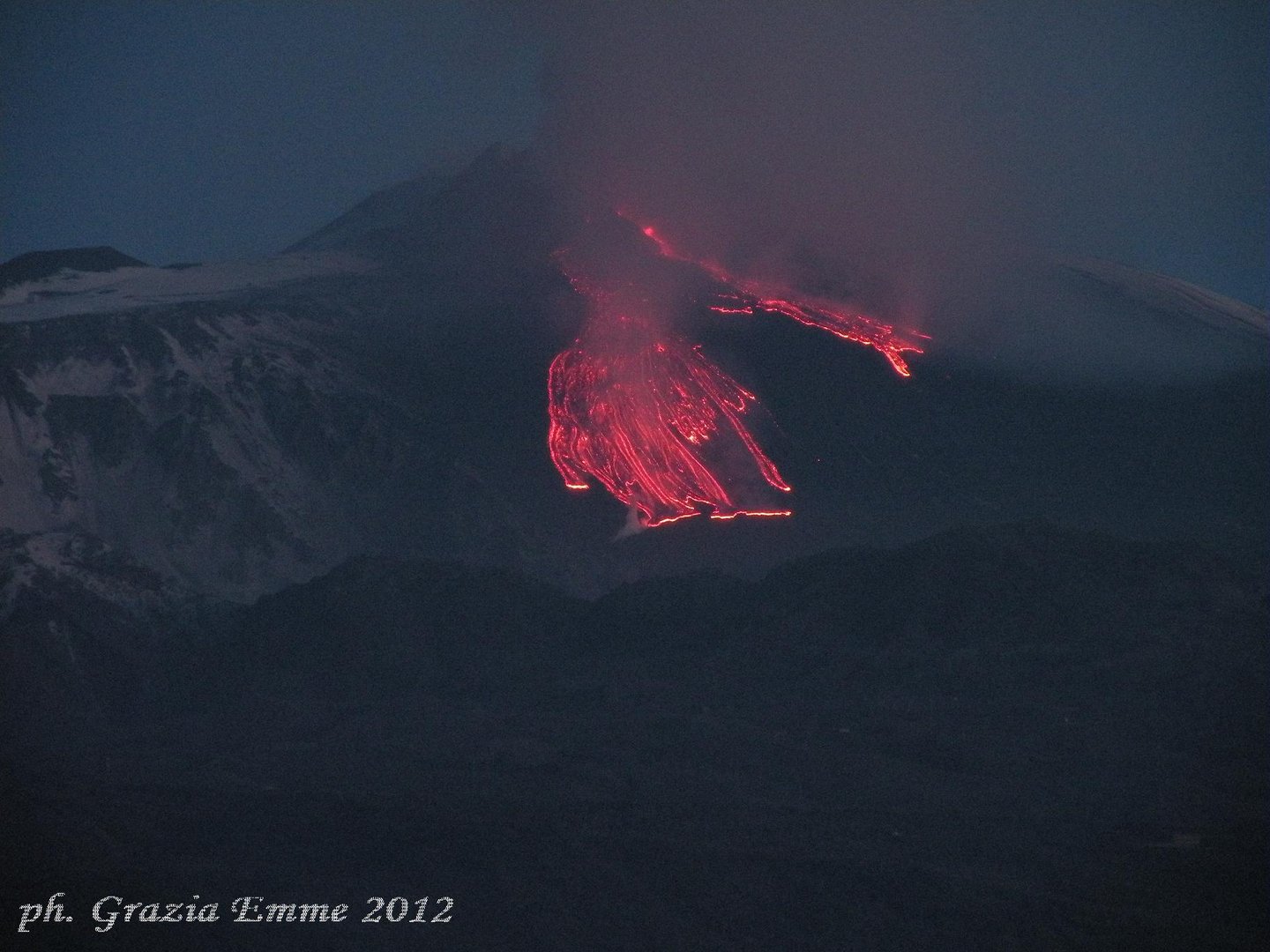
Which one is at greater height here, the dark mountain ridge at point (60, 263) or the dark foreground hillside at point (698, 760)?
the dark mountain ridge at point (60, 263)

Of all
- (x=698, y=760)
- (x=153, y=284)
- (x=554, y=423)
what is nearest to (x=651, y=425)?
(x=554, y=423)

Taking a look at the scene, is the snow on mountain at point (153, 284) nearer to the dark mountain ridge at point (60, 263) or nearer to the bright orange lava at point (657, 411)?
the dark mountain ridge at point (60, 263)

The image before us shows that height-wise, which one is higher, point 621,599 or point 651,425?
point 651,425

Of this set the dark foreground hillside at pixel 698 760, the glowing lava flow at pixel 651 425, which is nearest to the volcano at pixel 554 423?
the glowing lava flow at pixel 651 425

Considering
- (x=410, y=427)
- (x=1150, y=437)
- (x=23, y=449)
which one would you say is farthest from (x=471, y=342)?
(x=1150, y=437)

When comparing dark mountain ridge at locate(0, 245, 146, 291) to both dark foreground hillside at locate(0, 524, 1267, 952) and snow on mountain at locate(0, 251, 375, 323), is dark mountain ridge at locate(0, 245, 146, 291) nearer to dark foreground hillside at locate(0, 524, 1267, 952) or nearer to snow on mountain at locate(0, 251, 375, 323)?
snow on mountain at locate(0, 251, 375, 323)

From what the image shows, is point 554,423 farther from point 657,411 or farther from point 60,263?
point 60,263
